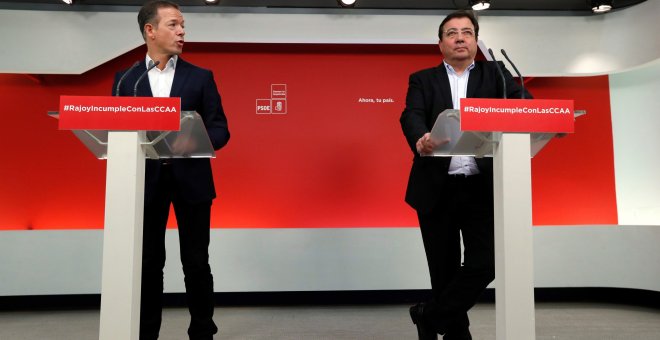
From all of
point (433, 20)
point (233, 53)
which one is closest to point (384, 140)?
point (433, 20)

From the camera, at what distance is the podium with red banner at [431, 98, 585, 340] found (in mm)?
1502

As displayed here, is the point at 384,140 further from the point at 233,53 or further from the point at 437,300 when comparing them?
the point at 437,300

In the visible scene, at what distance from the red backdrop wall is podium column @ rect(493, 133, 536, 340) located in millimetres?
2638

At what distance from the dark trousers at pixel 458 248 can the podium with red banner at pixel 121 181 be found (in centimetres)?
113

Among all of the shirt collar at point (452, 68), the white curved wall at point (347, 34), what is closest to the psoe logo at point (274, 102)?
the white curved wall at point (347, 34)

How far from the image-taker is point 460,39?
7.16 ft

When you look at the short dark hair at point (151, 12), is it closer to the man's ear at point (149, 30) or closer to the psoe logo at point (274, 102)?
the man's ear at point (149, 30)

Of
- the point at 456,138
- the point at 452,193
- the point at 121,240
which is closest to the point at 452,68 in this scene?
the point at 452,193

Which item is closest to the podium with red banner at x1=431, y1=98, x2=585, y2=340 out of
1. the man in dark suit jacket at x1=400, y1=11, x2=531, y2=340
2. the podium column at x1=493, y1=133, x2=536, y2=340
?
the podium column at x1=493, y1=133, x2=536, y2=340

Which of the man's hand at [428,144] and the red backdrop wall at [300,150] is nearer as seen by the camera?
the man's hand at [428,144]

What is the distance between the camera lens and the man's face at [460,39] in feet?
7.18

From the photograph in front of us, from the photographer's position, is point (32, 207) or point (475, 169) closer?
point (475, 169)

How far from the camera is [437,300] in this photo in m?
2.19

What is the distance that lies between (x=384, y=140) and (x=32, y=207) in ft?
9.20
